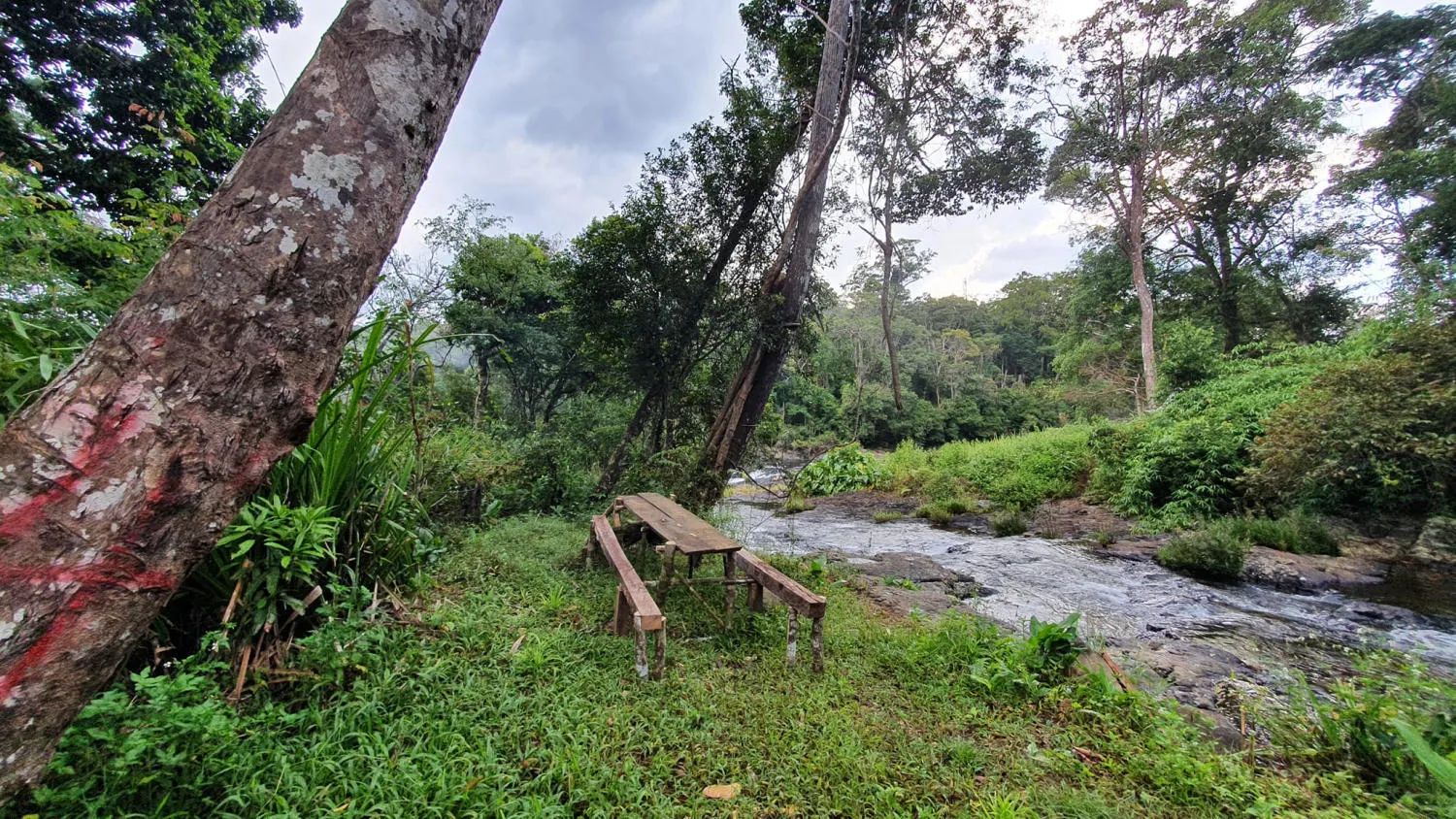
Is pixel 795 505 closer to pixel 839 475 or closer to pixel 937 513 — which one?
pixel 937 513

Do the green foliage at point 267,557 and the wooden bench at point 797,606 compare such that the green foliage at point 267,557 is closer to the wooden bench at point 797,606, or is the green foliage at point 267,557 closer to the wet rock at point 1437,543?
the wooden bench at point 797,606

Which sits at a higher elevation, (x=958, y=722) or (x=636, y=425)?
(x=636, y=425)

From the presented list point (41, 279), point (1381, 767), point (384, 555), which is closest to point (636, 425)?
point (384, 555)

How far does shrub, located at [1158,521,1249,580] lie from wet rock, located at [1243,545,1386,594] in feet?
0.51

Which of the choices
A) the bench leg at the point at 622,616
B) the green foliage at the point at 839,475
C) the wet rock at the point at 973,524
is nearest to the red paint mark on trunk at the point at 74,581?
the bench leg at the point at 622,616

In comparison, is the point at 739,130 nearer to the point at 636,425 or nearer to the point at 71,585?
the point at 636,425

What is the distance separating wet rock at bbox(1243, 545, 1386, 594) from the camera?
230 inches

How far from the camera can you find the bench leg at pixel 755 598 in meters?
3.60

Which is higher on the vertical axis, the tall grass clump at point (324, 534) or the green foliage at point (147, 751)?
the tall grass clump at point (324, 534)

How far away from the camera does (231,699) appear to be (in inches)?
69.0

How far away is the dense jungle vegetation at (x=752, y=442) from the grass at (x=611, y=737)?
0.02 m

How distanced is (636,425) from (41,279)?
223 inches

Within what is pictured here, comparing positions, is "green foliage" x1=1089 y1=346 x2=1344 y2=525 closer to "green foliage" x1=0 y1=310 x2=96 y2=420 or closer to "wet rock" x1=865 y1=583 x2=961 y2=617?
"wet rock" x1=865 y1=583 x2=961 y2=617

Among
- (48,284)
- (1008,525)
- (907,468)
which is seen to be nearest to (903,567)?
(1008,525)
